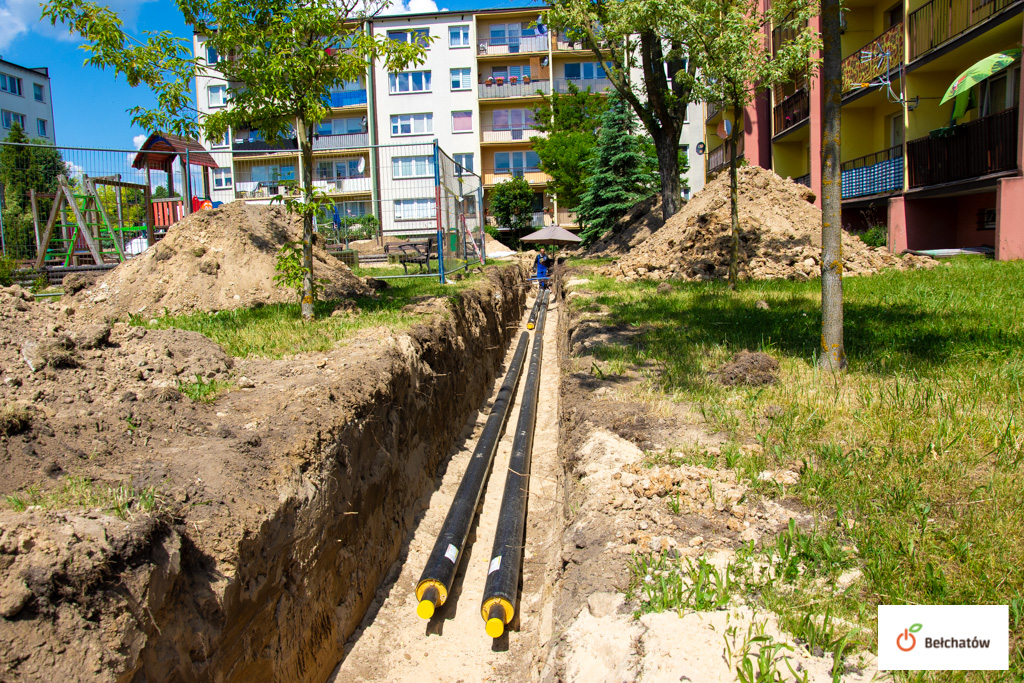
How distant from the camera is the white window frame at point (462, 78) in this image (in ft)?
134

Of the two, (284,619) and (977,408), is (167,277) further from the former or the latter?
(977,408)

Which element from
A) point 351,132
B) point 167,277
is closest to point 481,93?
point 351,132

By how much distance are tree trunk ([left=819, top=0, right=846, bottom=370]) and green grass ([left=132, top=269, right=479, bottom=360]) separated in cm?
414

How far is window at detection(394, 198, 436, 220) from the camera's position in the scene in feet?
38.1

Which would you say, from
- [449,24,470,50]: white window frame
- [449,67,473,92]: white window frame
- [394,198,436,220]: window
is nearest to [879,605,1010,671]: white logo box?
[394,198,436,220]: window

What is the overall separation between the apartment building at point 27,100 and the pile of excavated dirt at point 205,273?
4418cm

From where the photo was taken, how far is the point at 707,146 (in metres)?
35.6

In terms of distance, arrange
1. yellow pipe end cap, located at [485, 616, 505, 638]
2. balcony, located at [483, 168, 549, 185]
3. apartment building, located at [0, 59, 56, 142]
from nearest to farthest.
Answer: yellow pipe end cap, located at [485, 616, 505, 638] → balcony, located at [483, 168, 549, 185] → apartment building, located at [0, 59, 56, 142]

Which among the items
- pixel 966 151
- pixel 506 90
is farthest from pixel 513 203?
pixel 966 151

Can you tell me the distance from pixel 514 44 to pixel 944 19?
30.3m

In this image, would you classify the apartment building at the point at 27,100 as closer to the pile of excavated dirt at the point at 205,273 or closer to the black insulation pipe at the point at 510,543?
the pile of excavated dirt at the point at 205,273

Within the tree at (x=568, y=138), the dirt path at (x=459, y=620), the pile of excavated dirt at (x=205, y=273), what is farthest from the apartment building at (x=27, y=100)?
the dirt path at (x=459, y=620)

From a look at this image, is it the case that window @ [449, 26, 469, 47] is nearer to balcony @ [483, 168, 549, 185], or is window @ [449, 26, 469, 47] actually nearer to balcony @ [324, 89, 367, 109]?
balcony @ [324, 89, 367, 109]

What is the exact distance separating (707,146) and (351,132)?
2147cm
